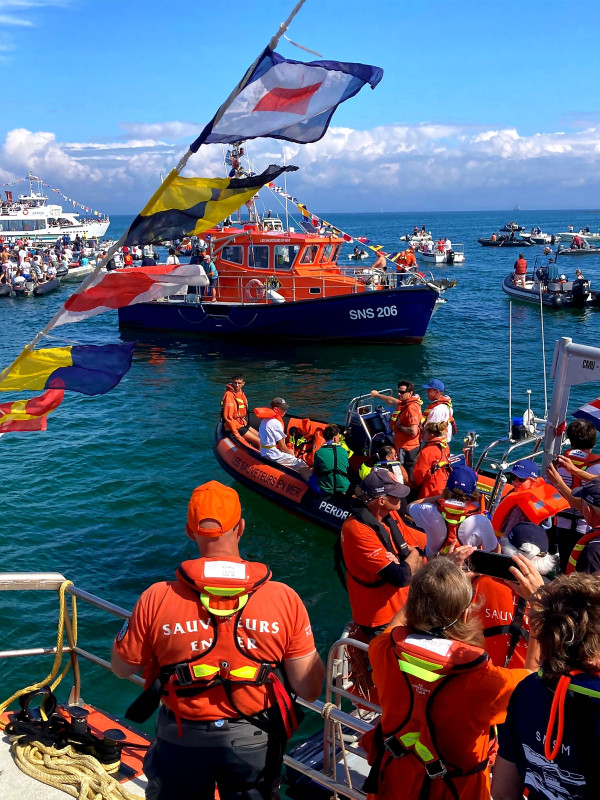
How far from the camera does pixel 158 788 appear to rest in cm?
265

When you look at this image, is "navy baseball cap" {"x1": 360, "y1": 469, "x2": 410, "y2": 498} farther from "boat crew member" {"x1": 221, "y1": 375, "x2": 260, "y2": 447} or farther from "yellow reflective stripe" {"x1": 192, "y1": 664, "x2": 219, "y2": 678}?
"boat crew member" {"x1": 221, "y1": 375, "x2": 260, "y2": 447}

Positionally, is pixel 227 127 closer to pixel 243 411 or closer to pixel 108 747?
pixel 108 747

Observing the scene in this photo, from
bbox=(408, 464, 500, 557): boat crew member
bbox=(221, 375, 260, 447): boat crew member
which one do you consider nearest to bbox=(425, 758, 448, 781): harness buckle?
bbox=(408, 464, 500, 557): boat crew member

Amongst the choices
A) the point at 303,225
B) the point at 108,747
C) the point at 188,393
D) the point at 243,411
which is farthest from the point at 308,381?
the point at 108,747

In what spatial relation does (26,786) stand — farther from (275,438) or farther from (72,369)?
(275,438)

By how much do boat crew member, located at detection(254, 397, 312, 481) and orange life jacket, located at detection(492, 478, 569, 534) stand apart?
5034 mm

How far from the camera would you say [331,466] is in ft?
28.9

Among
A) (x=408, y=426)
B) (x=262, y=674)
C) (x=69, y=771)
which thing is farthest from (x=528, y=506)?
(x=408, y=426)

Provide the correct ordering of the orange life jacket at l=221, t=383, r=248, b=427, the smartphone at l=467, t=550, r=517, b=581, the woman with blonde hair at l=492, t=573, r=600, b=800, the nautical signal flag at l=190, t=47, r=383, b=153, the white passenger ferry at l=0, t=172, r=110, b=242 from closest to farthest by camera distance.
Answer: the woman with blonde hair at l=492, t=573, r=600, b=800, the smartphone at l=467, t=550, r=517, b=581, the nautical signal flag at l=190, t=47, r=383, b=153, the orange life jacket at l=221, t=383, r=248, b=427, the white passenger ferry at l=0, t=172, r=110, b=242

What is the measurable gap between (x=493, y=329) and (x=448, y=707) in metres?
27.2

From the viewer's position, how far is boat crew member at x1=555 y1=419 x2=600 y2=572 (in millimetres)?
5316

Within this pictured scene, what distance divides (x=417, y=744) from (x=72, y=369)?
348 centimetres

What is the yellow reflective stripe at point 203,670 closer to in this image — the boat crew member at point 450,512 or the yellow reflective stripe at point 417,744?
the yellow reflective stripe at point 417,744

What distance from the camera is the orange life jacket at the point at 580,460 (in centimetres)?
582
